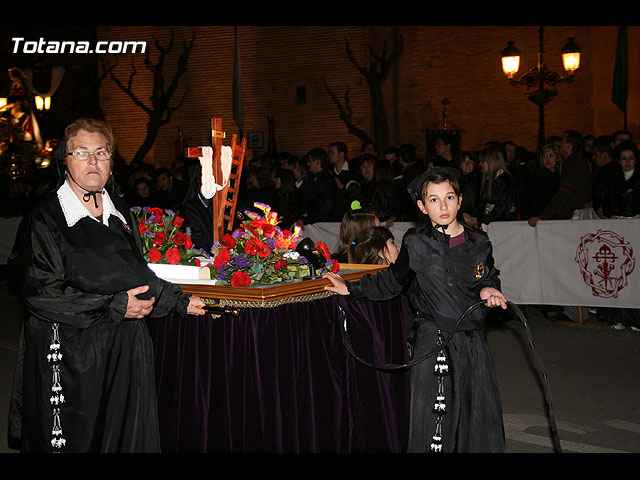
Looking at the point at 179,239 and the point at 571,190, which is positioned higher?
the point at 571,190

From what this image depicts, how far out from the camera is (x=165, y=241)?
521cm

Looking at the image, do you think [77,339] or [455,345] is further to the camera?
[455,345]

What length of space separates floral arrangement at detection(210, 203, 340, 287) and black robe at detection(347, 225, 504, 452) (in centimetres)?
65

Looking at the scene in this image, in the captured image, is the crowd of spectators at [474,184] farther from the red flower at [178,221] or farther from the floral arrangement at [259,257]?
the floral arrangement at [259,257]

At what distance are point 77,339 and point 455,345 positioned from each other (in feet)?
6.49

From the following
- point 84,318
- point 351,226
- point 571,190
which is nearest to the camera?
point 84,318

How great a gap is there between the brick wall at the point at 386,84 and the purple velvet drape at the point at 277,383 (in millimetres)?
18345

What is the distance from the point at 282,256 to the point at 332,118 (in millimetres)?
21312

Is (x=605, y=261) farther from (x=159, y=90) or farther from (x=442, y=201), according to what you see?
(x=159, y=90)

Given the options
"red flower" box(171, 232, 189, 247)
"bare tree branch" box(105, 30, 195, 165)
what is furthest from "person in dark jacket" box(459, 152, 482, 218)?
"bare tree branch" box(105, 30, 195, 165)

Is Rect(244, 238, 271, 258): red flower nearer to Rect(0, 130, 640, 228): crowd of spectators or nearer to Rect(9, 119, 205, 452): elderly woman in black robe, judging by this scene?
Rect(9, 119, 205, 452): elderly woman in black robe

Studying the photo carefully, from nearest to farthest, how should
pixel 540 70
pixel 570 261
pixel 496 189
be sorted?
pixel 570 261, pixel 496 189, pixel 540 70

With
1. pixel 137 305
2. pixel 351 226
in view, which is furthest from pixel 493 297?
pixel 351 226

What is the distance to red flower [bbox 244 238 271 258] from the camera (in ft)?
14.9
